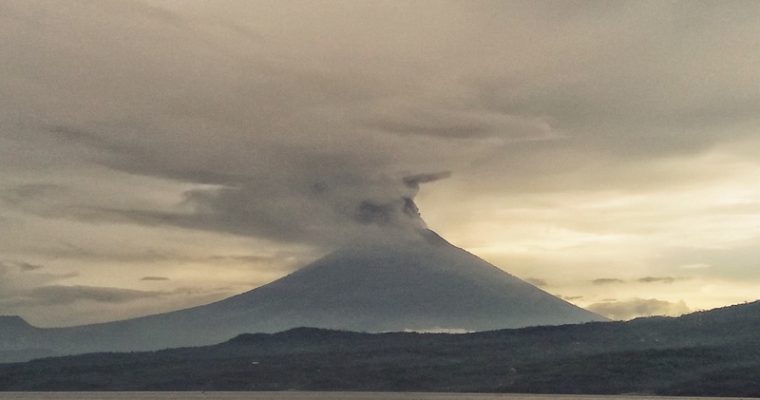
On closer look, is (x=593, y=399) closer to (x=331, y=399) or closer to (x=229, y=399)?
(x=331, y=399)

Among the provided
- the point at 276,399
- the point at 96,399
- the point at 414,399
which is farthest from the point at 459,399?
the point at 96,399

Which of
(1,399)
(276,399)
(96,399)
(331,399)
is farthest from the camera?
(1,399)

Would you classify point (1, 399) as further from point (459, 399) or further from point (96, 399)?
point (459, 399)

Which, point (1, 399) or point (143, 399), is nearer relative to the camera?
point (143, 399)

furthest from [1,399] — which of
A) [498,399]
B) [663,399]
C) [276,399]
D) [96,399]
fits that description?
[663,399]

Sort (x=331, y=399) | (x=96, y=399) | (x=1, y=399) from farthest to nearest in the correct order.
Answer: (x=1, y=399) → (x=96, y=399) → (x=331, y=399)

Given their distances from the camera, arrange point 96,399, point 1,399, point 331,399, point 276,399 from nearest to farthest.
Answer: point 331,399 → point 276,399 → point 96,399 → point 1,399

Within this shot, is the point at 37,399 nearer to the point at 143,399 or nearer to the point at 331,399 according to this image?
the point at 143,399

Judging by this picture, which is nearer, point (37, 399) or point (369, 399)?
point (369, 399)

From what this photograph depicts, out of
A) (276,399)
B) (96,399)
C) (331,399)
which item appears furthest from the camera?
(96,399)
